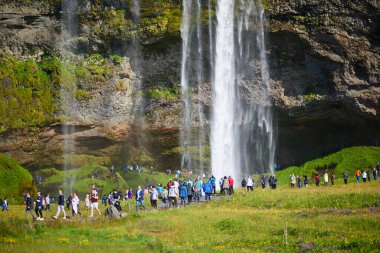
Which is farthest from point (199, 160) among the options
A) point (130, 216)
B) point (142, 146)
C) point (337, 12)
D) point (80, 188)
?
point (130, 216)

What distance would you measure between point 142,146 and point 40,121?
11.5m

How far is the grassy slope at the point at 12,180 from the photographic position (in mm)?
43906

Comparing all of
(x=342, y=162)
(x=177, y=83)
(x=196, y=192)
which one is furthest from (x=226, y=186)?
(x=177, y=83)

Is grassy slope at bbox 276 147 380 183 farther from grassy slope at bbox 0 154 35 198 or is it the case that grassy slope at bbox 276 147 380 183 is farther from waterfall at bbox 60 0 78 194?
grassy slope at bbox 0 154 35 198

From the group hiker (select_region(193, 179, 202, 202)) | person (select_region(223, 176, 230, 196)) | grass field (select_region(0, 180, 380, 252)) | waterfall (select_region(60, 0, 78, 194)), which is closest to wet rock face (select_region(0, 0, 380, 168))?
waterfall (select_region(60, 0, 78, 194))

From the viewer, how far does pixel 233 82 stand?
5906 cm

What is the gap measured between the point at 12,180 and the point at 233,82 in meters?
26.4

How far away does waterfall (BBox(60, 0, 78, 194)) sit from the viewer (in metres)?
56.5

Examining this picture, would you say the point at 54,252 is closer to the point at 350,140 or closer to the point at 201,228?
the point at 201,228

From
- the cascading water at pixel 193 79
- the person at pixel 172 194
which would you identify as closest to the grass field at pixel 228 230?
the person at pixel 172 194

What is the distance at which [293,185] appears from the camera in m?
41.5

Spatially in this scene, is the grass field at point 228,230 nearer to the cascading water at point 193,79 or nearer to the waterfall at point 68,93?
the cascading water at point 193,79

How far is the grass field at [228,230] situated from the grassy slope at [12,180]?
18880 mm

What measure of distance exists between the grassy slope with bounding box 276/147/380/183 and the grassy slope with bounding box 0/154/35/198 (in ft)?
79.6
